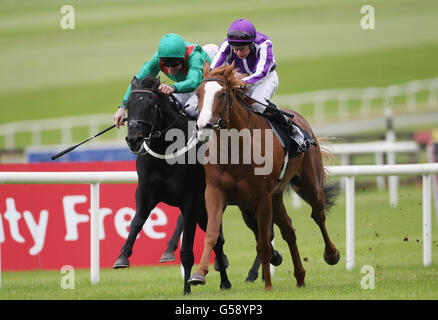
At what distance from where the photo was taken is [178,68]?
6.16 metres

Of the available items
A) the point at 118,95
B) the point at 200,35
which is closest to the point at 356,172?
the point at 118,95

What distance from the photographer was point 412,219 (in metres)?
9.91

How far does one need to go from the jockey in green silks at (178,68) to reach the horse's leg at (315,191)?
3.81ft

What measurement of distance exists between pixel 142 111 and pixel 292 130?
1317 mm

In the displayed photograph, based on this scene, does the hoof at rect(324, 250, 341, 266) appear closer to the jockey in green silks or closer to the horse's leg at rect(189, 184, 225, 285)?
the horse's leg at rect(189, 184, 225, 285)

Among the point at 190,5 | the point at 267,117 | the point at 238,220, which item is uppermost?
the point at 190,5

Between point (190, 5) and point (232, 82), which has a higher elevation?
point (190, 5)

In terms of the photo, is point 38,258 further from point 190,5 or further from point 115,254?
point 190,5

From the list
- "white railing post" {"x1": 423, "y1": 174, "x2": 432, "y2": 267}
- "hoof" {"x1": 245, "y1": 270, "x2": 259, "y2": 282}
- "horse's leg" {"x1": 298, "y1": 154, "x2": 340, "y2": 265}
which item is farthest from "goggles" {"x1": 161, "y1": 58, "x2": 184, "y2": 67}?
"white railing post" {"x1": 423, "y1": 174, "x2": 432, "y2": 267}

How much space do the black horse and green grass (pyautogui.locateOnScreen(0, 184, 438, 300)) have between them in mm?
501

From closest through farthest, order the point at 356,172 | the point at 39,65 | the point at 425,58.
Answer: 1. the point at 356,172
2. the point at 425,58
3. the point at 39,65

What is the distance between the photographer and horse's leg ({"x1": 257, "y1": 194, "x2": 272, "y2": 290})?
18.7 ft

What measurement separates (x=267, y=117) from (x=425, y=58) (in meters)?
38.3

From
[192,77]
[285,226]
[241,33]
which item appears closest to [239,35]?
[241,33]
